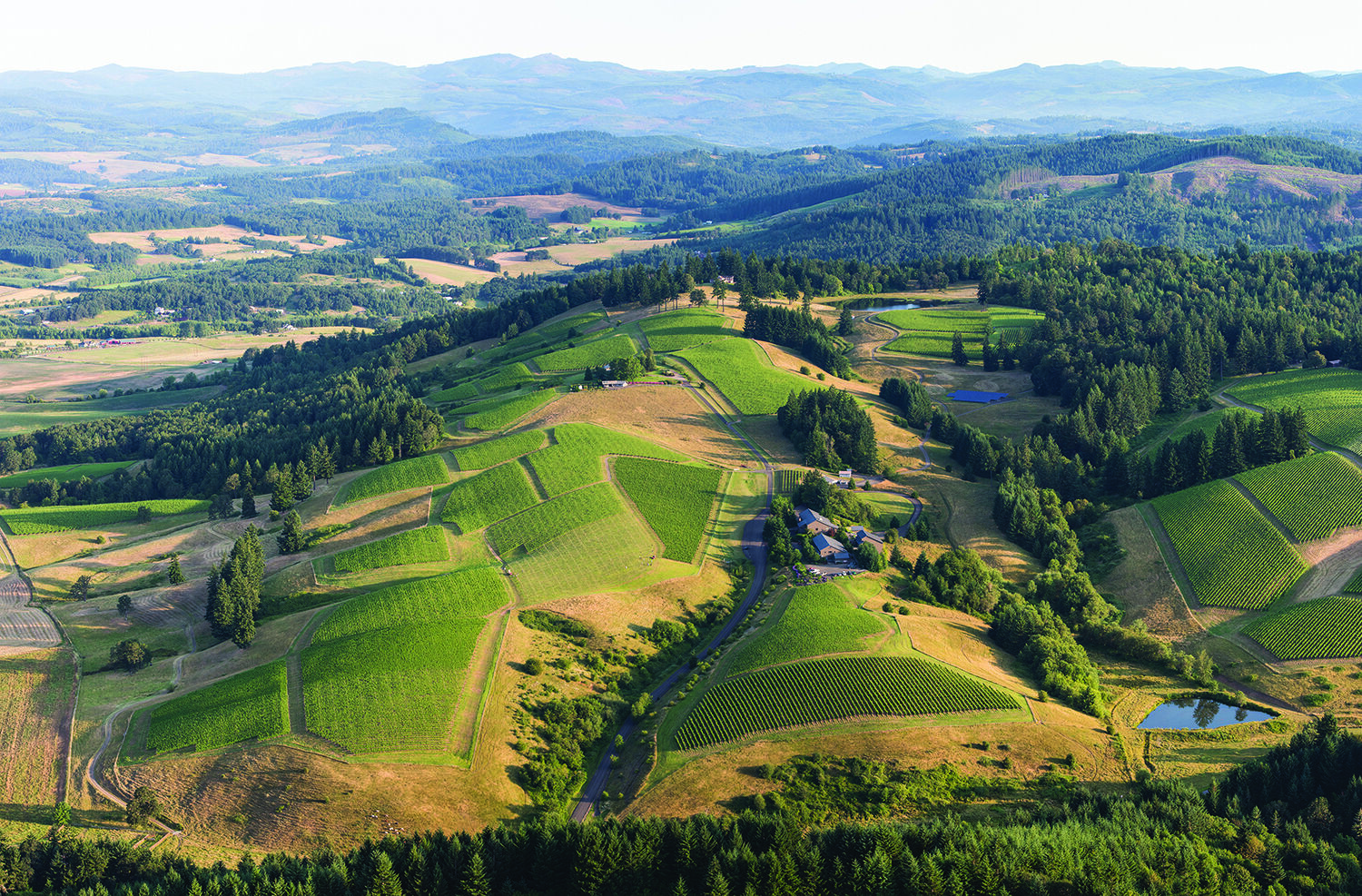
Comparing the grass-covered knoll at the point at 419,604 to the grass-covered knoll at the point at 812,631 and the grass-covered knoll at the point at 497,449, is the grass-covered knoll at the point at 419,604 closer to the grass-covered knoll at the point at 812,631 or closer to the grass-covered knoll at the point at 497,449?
the grass-covered knoll at the point at 812,631

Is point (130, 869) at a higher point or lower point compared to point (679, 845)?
lower

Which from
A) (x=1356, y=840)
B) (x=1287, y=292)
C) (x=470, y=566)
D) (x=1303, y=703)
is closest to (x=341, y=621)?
(x=470, y=566)

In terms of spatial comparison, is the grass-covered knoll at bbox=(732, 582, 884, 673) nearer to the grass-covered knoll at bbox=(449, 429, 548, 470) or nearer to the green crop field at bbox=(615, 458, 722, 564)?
the green crop field at bbox=(615, 458, 722, 564)

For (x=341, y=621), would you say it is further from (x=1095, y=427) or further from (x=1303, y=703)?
(x=1095, y=427)

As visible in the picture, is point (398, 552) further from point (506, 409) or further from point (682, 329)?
point (682, 329)

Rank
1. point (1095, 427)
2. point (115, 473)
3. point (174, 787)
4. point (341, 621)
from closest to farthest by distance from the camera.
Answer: point (174, 787)
point (341, 621)
point (1095, 427)
point (115, 473)

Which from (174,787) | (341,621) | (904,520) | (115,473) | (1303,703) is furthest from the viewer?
(115,473)
